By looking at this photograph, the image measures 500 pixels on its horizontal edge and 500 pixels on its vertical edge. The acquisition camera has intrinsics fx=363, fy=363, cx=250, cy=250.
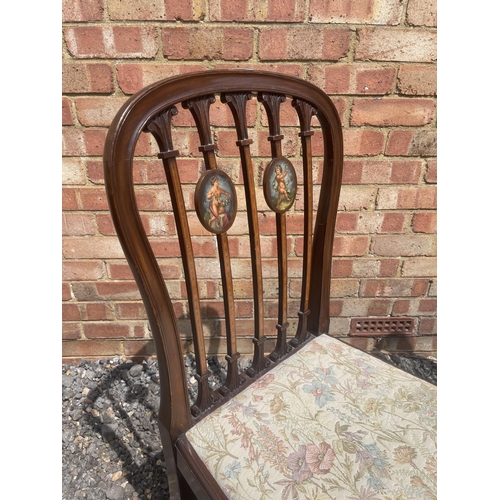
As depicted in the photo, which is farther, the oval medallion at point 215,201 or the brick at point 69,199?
the brick at point 69,199

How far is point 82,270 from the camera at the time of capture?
1.29 metres

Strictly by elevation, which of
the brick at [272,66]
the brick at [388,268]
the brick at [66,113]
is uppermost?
the brick at [272,66]

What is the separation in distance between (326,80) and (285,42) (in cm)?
16

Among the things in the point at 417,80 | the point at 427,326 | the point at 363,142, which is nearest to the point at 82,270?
the point at 363,142

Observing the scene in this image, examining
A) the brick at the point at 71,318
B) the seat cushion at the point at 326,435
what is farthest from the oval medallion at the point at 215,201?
the brick at the point at 71,318

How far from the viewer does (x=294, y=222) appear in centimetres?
123

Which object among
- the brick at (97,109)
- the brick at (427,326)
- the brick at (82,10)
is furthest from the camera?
the brick at (427,326)

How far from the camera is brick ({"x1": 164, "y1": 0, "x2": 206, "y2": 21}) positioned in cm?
97

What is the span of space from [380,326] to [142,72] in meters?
1.25

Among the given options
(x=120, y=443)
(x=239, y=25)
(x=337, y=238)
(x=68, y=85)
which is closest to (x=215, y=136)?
(x=239, y=25)

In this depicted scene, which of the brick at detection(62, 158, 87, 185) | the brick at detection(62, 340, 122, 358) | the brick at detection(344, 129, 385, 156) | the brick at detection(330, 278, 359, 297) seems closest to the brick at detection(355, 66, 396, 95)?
the brick at detection(344, 129, 385, 156)

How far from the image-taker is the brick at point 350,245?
4.24 ft

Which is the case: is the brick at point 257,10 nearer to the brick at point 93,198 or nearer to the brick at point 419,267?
the brick at point 93,198

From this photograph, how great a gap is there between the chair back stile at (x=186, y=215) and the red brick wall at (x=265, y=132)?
39 centimetres
